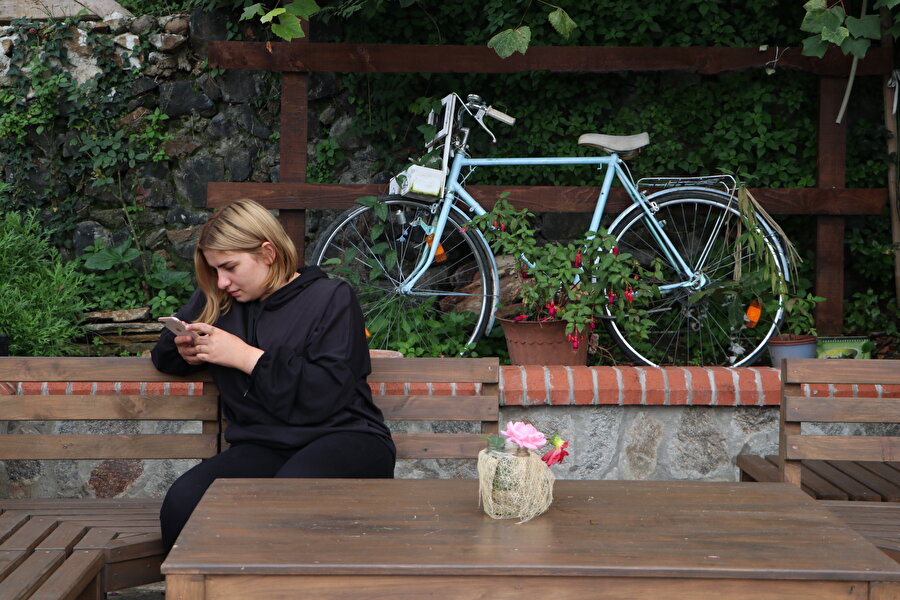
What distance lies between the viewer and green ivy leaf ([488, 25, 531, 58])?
402cm

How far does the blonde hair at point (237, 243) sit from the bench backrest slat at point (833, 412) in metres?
1.46

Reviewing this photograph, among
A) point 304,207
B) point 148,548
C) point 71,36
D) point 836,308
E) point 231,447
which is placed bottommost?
point 148,548

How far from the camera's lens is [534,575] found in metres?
1.63

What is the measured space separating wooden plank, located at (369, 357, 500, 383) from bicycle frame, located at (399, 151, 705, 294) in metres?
1.58

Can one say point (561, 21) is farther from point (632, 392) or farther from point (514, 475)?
point (514, 475)

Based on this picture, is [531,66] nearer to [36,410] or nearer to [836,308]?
[836,308]

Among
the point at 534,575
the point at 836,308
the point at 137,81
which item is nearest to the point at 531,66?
the point at 836,308

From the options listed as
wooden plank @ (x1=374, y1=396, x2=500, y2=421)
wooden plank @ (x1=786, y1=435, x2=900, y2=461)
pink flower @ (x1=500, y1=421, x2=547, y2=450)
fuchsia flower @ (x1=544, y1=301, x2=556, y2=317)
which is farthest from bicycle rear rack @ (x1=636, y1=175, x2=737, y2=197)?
pink flower @ (x1=500, y1=421, x2=547, y2=450)

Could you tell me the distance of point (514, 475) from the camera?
6.20 ft

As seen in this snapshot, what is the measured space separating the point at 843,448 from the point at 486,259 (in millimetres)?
2062

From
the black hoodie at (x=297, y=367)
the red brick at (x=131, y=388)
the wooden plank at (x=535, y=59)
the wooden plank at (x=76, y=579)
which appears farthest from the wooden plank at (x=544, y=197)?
the wooden plank at (x=76, y=579)

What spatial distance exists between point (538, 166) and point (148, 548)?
333cm

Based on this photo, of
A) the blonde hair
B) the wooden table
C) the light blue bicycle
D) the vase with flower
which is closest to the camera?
the wooden table

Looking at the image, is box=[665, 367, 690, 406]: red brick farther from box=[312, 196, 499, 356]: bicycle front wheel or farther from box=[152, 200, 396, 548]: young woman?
box=[152, 200, 396, 548]: young woman
